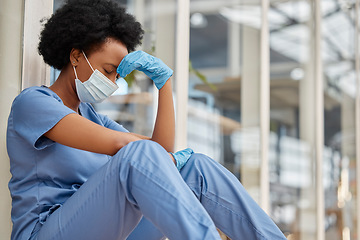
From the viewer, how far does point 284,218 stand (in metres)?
3.13

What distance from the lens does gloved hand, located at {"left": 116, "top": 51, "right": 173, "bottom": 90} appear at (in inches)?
54.5

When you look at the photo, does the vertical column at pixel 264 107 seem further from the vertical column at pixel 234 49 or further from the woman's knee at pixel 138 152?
the woman's knee at pixel 138 152

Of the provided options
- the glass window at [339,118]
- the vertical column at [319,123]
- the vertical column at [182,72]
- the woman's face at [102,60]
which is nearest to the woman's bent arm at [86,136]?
the woman's face at [102,60]

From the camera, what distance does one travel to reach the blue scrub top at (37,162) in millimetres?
1264

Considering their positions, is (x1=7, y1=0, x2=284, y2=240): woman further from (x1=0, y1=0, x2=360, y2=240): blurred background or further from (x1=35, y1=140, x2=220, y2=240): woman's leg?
(x1=0, y1=0, x2=360, y2=240): blurred background

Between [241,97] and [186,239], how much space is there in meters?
1.71

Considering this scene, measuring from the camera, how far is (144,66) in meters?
1.42

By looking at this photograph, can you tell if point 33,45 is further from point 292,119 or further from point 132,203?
point 292,119

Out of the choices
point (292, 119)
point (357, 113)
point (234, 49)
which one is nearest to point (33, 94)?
point (234, 49)

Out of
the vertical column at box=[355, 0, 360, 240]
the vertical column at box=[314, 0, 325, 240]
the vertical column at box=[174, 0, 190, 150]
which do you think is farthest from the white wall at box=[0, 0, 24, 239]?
the vertical column at box=[355, 0, 360, 240]

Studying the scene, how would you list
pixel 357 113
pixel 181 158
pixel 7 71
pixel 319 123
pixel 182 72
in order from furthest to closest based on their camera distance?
pixel 357 113 → pixel 319 123 → pixel 182 72 → pixel 7 71 → pixel 181 158

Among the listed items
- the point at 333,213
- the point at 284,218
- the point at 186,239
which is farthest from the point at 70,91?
the point at 333,213

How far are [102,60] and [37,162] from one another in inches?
12.6

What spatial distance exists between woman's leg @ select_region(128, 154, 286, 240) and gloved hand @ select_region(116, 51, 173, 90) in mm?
284
